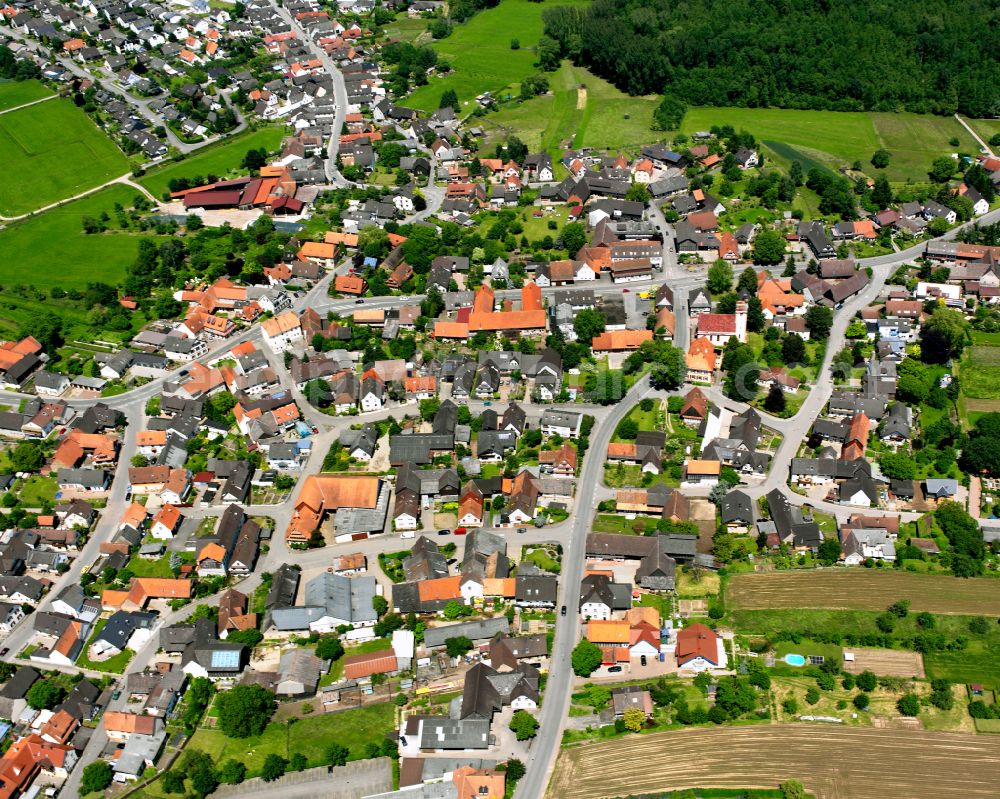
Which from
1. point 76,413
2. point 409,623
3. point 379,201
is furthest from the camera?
point 379,201

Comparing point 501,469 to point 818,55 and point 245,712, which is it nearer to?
point 245,712

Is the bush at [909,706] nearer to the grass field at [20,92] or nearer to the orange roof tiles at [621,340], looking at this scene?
the orange roof tiles at [621,340]

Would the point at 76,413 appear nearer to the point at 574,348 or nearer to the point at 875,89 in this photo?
the point at 574,348

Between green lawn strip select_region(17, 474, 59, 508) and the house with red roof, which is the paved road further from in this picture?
green lawn strip select_region(17, 474, 59, 508)

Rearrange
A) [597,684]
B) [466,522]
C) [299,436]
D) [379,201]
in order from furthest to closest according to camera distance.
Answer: [379,201]
[299,436]
[466,522]
[597,684]

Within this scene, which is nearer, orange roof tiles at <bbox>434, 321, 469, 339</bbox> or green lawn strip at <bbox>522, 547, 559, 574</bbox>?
green lawn strip at <bbox>522, 547, 559, 574</bbox>

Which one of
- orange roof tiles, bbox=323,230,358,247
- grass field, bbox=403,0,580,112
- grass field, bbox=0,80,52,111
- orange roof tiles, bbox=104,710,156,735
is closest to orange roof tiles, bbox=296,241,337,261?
orange roof tiles, bbox=323,230,358,247

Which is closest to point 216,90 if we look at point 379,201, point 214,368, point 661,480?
point 379,201
